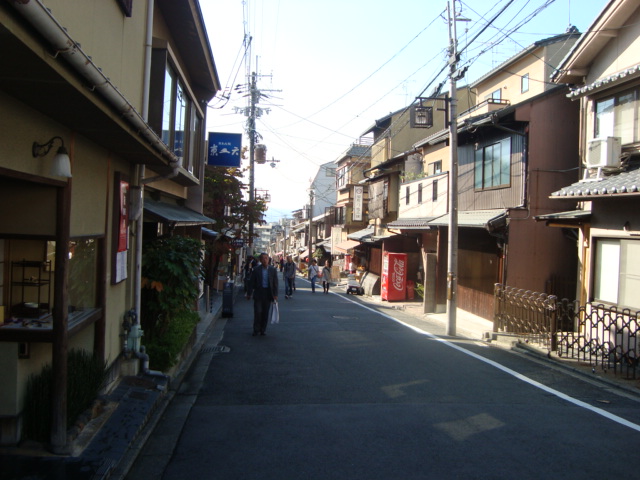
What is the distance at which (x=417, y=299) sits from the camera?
26.5 meters

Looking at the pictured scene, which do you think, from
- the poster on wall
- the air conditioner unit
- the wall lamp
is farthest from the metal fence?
the wall lamp

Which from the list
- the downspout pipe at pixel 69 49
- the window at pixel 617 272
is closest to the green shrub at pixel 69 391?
the downspout pipe at pixel 69 49

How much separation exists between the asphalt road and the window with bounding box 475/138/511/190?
25.0 feet

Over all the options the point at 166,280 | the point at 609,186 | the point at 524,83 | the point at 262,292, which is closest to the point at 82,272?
the point at 166,280

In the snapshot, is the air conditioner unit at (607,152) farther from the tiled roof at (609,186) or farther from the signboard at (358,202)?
the signboard at (358,202)

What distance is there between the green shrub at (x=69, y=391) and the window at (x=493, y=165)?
1407 centimetres

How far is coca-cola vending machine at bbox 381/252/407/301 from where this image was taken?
2533 cm

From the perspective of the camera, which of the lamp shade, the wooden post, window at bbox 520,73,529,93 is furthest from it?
window at bbox 520,73,529,93

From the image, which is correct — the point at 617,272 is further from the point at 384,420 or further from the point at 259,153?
the point at 259,153

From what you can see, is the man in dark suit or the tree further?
the tree

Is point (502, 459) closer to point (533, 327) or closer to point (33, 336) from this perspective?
point (33, 336)

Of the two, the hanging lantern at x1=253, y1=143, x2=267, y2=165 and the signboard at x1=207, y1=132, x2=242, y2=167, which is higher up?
the hanging lantern at x1=253, y1=143, x2=267, y2=165

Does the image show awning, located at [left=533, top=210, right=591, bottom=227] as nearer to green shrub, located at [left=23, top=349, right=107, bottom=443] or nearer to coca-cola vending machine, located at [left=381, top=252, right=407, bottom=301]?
green shrub, located at [left=23, top=349, right=107, bottom=443]

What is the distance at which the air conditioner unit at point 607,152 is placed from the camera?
38.7 feet
